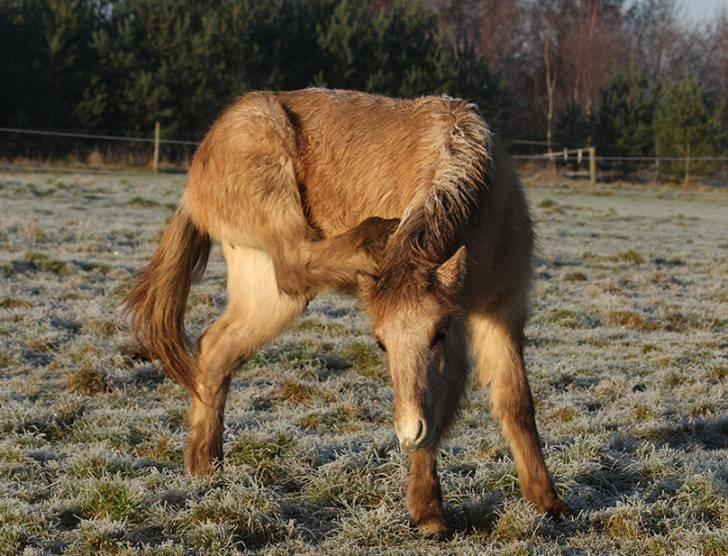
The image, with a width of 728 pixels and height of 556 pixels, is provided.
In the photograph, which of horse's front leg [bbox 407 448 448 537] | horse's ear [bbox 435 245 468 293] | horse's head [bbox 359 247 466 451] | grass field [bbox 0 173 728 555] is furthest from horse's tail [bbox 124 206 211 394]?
horse's ear [bbox 435 245 468 293]

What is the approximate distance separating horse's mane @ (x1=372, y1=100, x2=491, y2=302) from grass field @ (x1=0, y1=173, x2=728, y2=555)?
4.01ft

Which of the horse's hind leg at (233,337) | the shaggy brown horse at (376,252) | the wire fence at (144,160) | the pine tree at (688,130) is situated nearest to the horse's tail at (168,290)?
the shaggy brown horse at (376,252)

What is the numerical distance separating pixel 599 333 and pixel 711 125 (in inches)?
1128

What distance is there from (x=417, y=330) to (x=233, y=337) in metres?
1.75

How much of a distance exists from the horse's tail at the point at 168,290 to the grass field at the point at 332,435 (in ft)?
1.84

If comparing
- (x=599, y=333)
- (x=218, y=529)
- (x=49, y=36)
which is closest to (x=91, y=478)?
(x=218, y=529)

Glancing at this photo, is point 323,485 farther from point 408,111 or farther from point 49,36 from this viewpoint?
point 49,36

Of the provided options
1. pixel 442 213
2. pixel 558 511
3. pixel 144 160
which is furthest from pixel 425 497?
pixel 144 160

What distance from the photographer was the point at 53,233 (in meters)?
12.9

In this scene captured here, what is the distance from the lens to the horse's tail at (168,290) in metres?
5.21

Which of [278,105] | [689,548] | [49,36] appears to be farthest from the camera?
[49,36]

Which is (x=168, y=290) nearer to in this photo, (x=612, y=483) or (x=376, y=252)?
(x=376, y=252)

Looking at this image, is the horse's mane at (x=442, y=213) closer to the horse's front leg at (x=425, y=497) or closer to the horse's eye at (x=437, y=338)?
the horse's eye at (x=437, y=338)

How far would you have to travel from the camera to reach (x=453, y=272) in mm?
3469
